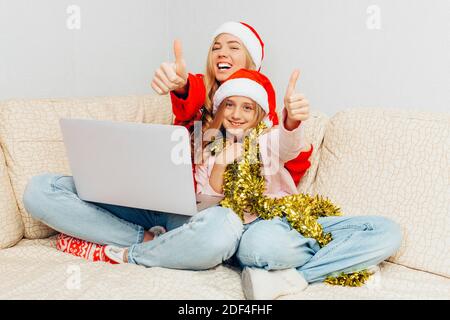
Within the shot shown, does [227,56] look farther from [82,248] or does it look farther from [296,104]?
[82,248]

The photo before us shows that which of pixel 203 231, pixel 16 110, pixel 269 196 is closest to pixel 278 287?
pixel 203 231

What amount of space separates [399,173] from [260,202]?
0.36 metres

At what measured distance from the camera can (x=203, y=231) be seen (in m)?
1.24

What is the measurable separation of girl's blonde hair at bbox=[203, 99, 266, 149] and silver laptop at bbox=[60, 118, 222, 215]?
0.31m

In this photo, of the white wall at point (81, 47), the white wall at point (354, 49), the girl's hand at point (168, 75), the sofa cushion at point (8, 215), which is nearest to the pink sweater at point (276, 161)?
the girl's hand at point (168, 75)

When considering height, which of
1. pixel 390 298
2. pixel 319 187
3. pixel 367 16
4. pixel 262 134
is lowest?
pixel 390 298

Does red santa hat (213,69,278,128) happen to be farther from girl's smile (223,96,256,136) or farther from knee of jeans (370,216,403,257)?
knee of jeans (370,216,403,257)

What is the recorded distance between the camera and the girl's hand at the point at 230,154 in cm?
140

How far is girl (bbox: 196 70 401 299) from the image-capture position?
1236 mm

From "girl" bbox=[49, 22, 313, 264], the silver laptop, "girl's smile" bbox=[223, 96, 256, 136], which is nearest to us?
the silver laptop

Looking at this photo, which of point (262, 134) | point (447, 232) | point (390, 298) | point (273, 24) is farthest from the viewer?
point (273, 24)

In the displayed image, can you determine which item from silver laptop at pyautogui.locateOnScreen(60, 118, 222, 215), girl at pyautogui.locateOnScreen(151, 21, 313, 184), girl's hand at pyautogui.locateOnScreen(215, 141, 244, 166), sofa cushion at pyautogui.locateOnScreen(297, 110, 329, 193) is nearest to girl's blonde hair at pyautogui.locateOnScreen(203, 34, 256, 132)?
girl at pyautogui.locateOnScreen(151, 21, 313, 184)

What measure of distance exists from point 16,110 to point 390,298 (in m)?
1.05

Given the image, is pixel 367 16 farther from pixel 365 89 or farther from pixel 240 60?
pixel 240 60
